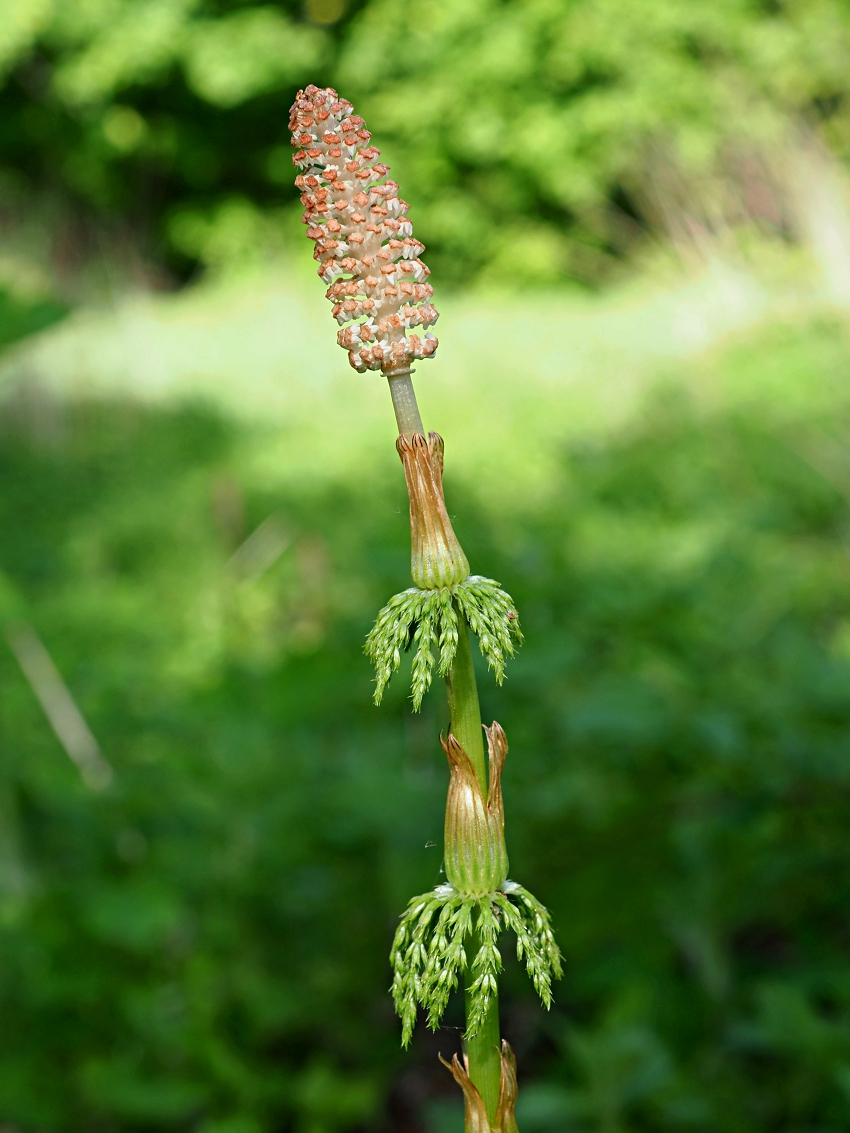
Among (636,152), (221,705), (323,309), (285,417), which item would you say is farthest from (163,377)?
(221,705)

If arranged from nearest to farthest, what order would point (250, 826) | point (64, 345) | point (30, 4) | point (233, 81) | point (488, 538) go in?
1. point (250, 826)
2. point (488, 538)
3. point (64, 345)
4. point (30, 4)
5. point (233, 81)

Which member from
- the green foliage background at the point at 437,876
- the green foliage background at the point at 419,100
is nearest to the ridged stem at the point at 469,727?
the green foliage background at the point at 437,876

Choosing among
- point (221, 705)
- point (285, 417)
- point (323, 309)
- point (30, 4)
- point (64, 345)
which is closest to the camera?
point (221, 705)

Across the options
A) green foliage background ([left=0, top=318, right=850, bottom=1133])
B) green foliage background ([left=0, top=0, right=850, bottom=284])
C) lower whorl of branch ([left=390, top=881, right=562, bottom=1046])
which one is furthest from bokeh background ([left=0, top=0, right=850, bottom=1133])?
green foliage background ([left=0, top=0, right=850, bottom=284])

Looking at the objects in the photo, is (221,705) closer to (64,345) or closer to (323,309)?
(64,345)

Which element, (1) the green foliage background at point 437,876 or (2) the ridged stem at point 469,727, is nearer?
(2) the ridged stem at point 469,727

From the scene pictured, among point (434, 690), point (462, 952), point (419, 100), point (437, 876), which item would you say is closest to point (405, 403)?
point (462, 952)

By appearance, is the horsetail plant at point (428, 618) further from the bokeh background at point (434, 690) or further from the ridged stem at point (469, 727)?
the bokeh background at point (434, 690)
